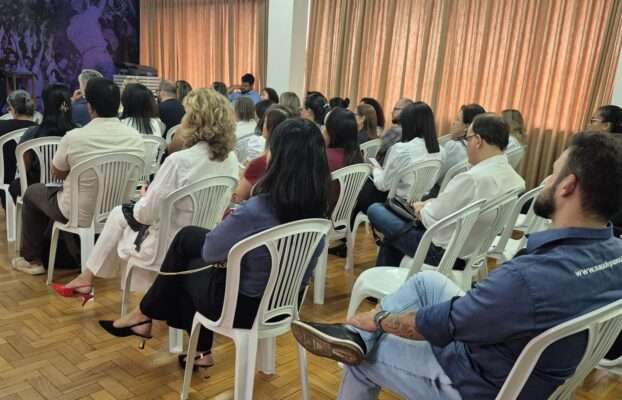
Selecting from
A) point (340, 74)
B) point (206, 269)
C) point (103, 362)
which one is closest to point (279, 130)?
point (206, 269)

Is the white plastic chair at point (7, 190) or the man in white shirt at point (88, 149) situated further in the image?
the white plastic chair at point (7, 190)

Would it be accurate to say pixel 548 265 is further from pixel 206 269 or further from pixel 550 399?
pixel 206 269

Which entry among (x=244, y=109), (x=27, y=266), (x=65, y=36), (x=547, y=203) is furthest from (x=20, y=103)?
(x=65, y=36)

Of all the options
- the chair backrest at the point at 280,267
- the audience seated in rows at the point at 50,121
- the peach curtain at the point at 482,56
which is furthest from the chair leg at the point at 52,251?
the peach curtain at the point at 482,56

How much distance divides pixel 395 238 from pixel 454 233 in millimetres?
578

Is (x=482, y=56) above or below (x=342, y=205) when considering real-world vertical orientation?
above

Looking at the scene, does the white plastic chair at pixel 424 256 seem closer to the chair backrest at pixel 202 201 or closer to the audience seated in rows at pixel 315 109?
the chair backrest at pixel 202 201

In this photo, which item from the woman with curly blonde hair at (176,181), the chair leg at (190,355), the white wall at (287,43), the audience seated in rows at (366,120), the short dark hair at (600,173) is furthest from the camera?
the white wall at (287,43)

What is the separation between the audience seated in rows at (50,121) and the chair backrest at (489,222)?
250 cm

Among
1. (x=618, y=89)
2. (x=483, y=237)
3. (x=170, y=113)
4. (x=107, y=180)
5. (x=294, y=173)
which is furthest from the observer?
(x=618, y=89)

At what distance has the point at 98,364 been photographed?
7.13 ft

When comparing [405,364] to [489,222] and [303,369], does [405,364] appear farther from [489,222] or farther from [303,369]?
[489,222]

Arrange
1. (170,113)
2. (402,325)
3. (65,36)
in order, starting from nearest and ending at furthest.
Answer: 1. (402,325)
2. (170,113)
3. (65,36)

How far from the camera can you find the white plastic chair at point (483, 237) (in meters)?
2.33
